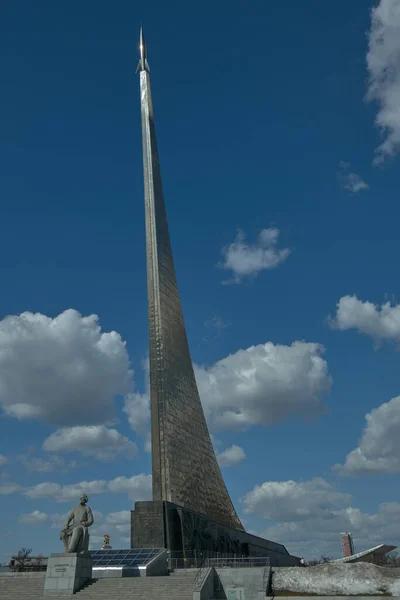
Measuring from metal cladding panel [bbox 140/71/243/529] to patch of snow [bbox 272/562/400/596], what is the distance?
17.8 feet

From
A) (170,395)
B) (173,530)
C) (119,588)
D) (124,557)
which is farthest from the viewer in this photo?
(170,395)

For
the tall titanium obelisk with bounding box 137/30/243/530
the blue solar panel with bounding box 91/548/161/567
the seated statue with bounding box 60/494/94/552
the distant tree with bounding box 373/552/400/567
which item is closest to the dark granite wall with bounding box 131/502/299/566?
the blue solar panel with bounding box 91/548/161/567

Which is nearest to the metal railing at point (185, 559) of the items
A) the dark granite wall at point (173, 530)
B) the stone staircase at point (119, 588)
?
the dark granite wall at point (173, 530)

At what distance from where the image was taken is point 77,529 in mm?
12922

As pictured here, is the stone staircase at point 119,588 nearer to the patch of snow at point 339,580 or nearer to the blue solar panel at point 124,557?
the blue solar panel at point 124,557

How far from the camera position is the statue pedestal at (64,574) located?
12.4m

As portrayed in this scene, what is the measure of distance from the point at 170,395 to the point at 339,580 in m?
8.65

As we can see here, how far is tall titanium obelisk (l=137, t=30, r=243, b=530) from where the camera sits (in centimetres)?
1900

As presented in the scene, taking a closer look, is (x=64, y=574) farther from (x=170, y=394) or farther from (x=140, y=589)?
(x=170, y=394)

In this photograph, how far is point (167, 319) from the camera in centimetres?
2183

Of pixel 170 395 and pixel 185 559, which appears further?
pixel 170 395

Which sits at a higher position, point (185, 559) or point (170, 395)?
point (170, 395)

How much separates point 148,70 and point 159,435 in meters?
17.1

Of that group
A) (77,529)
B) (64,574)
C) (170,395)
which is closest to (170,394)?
(170,395)
